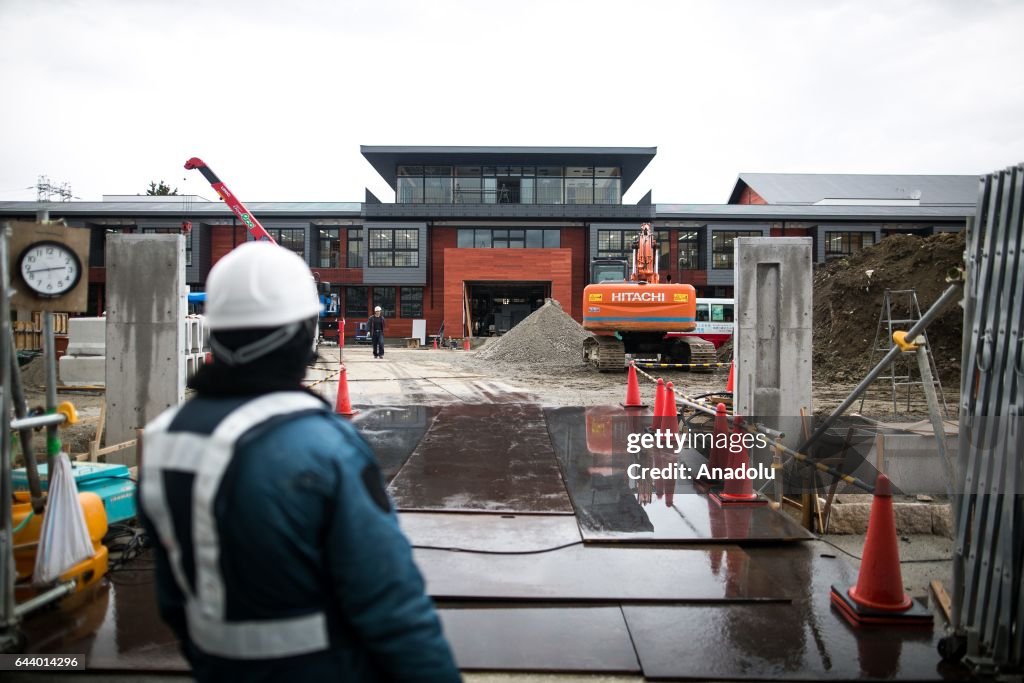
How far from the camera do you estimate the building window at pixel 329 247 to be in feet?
135

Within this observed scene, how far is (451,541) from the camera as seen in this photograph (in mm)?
4820

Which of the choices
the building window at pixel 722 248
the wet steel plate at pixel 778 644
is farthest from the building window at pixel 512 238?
the wet steel plate at pixel 778 644

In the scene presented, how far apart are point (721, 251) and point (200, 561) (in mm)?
41723

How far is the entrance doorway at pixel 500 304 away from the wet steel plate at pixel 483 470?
97.8ft

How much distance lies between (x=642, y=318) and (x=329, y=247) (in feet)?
93.7

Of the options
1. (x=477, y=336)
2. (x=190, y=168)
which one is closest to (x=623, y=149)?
(x=477, y=336)

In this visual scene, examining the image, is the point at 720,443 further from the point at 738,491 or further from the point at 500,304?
the point at 500,304

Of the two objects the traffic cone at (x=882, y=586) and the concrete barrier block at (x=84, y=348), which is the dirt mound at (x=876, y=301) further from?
the concrete barrier block at (x=84, y=348)

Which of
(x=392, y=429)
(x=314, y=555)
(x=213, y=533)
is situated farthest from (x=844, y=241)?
(x=213, y=533)

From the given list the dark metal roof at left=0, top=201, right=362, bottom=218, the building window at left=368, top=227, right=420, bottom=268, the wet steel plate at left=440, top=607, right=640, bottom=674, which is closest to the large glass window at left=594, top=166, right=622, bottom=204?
the building window at left=368, top=227, right=420, bottom=268

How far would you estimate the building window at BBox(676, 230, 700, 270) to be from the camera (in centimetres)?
4097

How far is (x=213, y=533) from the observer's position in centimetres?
144

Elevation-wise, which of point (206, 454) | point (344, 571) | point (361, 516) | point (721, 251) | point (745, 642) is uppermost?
point (721, 251)

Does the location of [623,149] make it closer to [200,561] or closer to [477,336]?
[477,336]
